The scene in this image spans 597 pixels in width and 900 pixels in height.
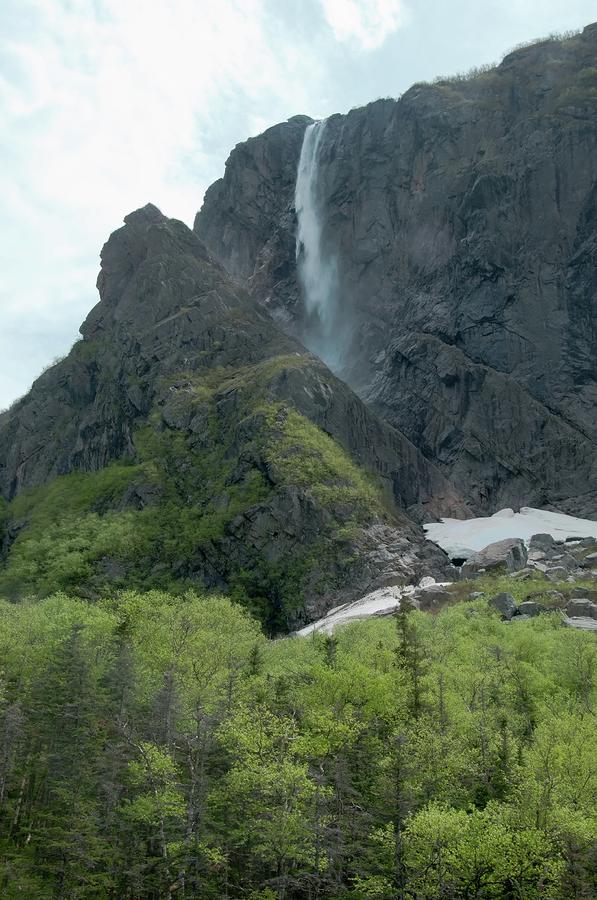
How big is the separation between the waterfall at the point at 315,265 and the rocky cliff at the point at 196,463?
2398cm

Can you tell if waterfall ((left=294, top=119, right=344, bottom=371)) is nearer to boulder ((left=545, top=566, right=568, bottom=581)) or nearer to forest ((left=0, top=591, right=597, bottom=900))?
boulder ((left=545, top=566, right=568, bottom=581))

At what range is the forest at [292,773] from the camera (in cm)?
2875

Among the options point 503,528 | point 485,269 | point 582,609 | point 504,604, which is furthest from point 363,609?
point 485,269

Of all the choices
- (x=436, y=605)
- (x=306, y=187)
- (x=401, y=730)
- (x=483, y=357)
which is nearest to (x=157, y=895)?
(x=401, y=730)

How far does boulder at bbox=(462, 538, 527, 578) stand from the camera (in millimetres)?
87375

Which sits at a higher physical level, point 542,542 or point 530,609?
point 542,542

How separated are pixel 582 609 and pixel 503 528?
47.0 m

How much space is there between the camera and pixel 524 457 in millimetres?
121875

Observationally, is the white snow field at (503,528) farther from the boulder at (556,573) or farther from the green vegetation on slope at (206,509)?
the boulder at (556,573)

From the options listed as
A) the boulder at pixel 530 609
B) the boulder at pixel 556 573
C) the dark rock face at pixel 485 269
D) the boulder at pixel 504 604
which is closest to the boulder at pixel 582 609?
the boulder at pixel 530 609

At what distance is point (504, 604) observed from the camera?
68062 mm

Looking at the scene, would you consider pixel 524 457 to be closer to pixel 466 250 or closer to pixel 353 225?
pixel 466 250

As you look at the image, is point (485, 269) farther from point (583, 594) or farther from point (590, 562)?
point (583, 594)

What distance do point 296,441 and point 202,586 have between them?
2019cm
